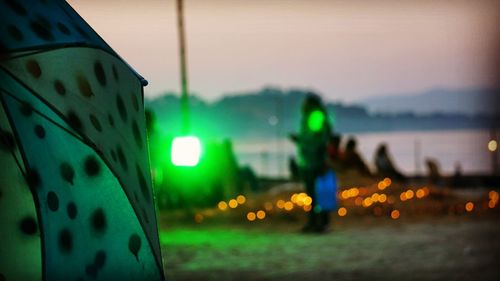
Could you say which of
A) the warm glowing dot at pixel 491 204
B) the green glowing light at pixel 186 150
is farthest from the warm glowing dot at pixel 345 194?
the green glowing light at pixel 186 150

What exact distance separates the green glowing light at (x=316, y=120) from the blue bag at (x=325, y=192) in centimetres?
78

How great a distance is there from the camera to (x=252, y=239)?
13.4 meters

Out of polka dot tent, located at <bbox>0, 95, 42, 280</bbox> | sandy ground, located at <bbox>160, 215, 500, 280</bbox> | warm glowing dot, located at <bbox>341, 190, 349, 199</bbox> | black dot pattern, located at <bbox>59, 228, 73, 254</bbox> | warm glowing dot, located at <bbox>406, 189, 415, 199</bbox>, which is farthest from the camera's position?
warm glowing dot, located at <bbox>341, 190, 349, 199</bbox>

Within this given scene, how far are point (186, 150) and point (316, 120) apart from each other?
2256mm

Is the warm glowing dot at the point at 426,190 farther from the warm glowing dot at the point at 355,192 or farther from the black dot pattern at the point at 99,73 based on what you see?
the black dot pattern at the point at 99,73

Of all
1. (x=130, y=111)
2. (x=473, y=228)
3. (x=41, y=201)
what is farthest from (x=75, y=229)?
(x=473, y=228)

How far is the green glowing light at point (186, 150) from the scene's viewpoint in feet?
49.5

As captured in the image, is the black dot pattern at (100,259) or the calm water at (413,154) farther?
the calm water at (413,154)

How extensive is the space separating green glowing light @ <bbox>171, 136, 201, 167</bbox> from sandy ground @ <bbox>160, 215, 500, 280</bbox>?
86 cm

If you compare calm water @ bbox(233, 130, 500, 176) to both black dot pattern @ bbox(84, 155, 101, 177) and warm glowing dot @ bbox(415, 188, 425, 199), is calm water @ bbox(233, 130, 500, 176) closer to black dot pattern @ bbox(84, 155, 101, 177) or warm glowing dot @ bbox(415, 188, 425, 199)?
warm glowing dot @ bbox(415, 188, 425, 199)

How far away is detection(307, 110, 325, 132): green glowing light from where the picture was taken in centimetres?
1352

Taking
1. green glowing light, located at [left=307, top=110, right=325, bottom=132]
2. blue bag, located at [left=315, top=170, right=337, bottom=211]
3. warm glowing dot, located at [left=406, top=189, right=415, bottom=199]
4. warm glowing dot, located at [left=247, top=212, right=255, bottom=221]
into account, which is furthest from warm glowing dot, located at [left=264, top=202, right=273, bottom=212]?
green glowing light, located at [left=307, top=110, right=325, bottom=132]

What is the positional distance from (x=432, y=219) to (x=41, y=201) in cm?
1106

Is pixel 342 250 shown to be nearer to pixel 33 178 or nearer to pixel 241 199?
pixel 241 199
